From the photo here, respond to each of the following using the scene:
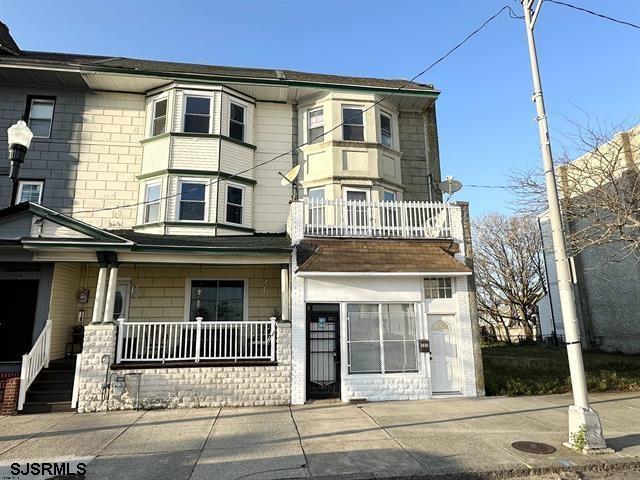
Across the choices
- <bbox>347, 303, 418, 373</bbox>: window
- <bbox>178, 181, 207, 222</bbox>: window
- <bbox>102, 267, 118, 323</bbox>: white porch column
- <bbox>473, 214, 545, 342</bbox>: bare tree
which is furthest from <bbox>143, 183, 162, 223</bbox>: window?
<bbox>473, 214, 545, 342</bbox>: bare tree

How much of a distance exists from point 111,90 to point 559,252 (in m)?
14.5

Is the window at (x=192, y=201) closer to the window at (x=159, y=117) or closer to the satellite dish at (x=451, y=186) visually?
the window at (x=159, y=117)

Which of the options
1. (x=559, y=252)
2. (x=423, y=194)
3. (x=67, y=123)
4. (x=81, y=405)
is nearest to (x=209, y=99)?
(x=67, y=123)

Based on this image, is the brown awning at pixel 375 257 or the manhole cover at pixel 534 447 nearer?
the manhole cover at pixel 534 447

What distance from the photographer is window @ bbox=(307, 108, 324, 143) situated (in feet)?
47.6

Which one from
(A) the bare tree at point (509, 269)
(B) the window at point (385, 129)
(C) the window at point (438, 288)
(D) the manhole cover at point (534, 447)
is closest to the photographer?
(D) the manhole cover at point (534, 447)

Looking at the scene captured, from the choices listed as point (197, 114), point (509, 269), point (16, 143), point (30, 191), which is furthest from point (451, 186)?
point (509, 269)

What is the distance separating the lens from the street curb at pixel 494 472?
5445 millimetres

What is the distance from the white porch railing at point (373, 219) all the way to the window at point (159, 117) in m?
6.16

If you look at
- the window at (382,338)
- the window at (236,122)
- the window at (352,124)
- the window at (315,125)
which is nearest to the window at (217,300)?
the window at (382,338)

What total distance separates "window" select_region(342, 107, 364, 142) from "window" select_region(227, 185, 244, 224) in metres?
4.17

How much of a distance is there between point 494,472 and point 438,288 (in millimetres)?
6126

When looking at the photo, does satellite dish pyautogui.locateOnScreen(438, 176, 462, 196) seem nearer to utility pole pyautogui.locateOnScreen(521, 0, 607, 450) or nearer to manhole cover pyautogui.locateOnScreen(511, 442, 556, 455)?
utility pole pyautogui.locateOnScreen(521, 0, 607, 450)

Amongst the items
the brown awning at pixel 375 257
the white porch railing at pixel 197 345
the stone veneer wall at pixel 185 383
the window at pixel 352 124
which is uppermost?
the window at pixel 352 124
